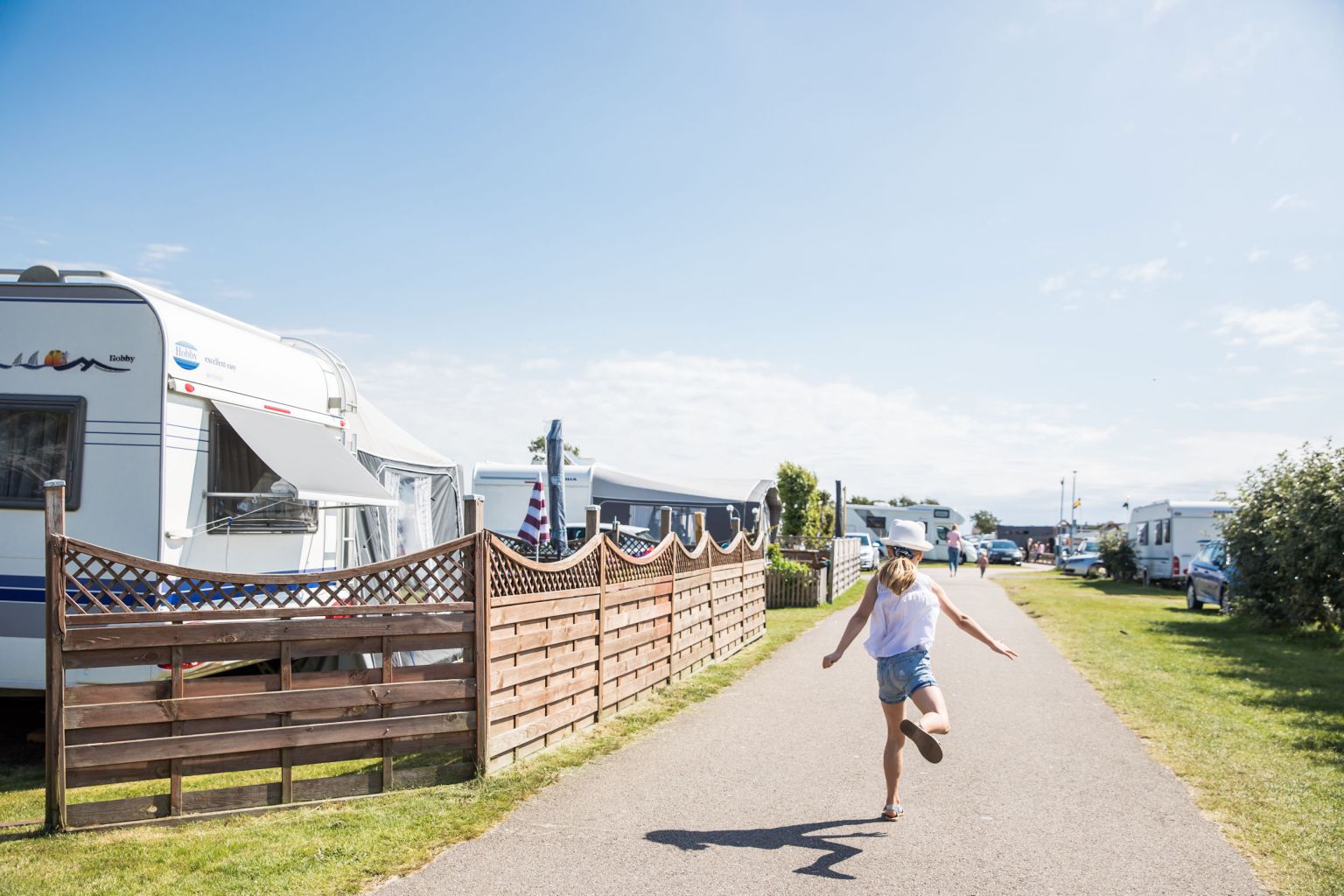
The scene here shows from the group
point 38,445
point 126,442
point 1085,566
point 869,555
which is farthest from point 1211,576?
point 1085,566

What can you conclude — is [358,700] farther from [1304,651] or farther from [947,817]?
[1304,651]

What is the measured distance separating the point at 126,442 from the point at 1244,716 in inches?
369

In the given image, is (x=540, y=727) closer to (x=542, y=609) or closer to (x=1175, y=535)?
(x=542, y=609)

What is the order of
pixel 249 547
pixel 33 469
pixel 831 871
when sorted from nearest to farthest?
pixel 831 871
pixel 33 469
pixel 249 547

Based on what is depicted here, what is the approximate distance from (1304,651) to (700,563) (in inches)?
361

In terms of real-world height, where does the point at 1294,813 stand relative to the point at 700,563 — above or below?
below

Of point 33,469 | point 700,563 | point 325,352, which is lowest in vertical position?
point 700,563

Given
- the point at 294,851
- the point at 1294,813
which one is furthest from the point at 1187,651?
the point at 294,851

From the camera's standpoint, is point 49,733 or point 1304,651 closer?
point 49,733

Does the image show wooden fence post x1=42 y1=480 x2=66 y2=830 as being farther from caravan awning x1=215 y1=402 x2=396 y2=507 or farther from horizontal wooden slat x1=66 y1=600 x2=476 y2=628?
caravan awning x1=215 y1=402 x2=396 y2=507

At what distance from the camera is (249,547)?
8484 millimetres

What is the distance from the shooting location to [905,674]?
5754mm

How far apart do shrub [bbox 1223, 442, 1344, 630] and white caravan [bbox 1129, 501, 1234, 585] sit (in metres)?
10.0

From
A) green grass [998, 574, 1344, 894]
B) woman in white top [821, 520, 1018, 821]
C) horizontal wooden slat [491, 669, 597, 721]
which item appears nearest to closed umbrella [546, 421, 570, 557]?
horizontal wooden slat [491, 669, 597, 721]
